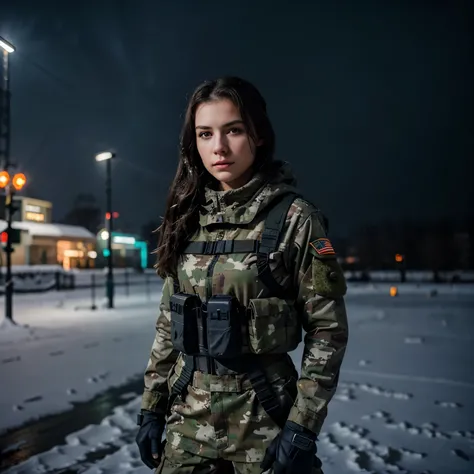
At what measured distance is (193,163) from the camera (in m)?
2.17

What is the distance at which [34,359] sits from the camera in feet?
23.3

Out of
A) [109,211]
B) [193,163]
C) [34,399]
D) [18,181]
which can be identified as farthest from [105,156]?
[193,163]

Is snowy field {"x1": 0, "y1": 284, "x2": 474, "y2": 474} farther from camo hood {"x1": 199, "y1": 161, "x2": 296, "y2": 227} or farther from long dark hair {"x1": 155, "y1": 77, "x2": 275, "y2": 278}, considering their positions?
camo hood {"x1": 199, "y1": 161, "x2": 296, "y2": 227}

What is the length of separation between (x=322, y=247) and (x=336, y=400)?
3878mm

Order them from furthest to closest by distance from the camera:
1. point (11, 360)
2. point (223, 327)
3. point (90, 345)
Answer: point (90, 345), point (11, 360), point (223, 327)

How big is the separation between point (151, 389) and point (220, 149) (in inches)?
46.3

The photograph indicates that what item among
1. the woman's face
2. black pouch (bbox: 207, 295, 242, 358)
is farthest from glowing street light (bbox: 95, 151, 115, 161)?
black pouch (bbox: 207, 295, 242, 358)

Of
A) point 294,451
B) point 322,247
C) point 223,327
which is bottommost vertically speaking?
point 294,451

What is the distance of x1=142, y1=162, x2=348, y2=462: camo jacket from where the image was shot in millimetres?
1645

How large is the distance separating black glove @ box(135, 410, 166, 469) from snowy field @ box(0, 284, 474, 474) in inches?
67.3

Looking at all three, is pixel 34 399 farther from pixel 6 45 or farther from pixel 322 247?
pixel 322 247

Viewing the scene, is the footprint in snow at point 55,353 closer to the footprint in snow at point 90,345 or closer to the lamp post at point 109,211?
the footprint in snow at point 90,345

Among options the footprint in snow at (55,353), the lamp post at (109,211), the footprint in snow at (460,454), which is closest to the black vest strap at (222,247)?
the footprint in snow at (460,454)

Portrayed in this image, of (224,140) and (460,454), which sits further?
(460,454)
